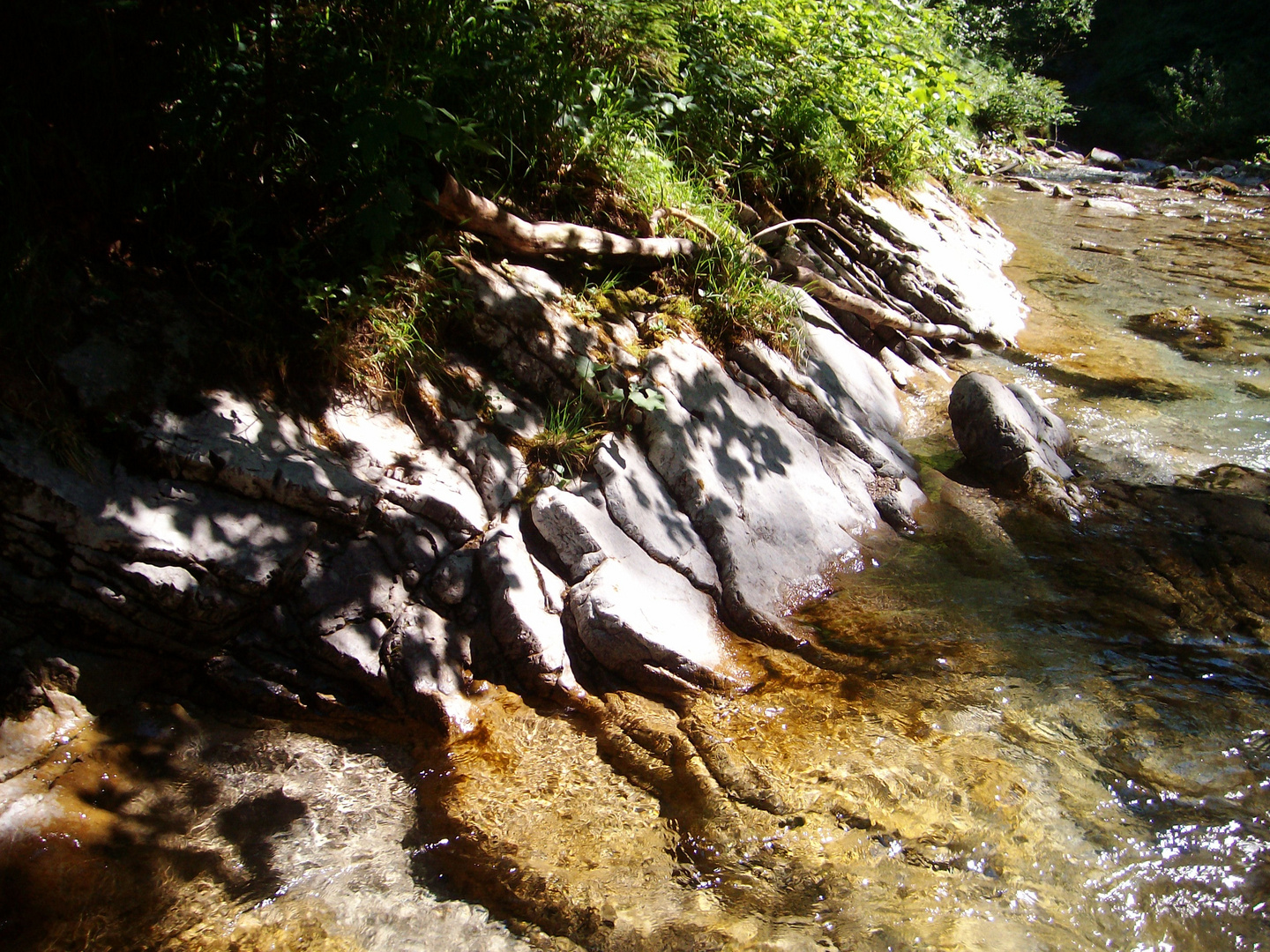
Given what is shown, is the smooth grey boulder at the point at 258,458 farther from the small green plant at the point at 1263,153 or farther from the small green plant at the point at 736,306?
the small green plant at the point at 1263,153

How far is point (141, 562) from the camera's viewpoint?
8.91ft

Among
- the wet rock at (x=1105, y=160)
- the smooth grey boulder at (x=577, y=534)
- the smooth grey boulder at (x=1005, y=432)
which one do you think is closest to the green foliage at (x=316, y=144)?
the smooth grey boulder at (x=577, y=534)

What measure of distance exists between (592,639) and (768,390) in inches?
84.8

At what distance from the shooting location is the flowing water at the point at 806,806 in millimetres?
2207

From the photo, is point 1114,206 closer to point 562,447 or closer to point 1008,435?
point 1008,435

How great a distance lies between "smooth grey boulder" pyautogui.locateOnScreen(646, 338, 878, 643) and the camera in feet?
12.0

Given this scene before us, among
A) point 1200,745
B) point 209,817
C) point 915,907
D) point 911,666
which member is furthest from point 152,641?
point 1200,745

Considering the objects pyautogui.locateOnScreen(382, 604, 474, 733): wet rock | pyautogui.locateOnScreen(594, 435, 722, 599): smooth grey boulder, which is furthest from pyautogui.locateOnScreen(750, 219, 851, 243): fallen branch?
pyautogui.locateOnScreen(382, 604, 474, 733): wet rock

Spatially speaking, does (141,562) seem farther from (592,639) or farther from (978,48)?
(978,48)

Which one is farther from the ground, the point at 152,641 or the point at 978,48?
the point at 978,48

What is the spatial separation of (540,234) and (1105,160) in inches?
816

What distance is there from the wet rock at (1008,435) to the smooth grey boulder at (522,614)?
9.91 feet

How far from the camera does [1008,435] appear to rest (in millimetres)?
4762

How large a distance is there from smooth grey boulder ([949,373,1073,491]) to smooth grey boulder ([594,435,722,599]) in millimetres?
2193
